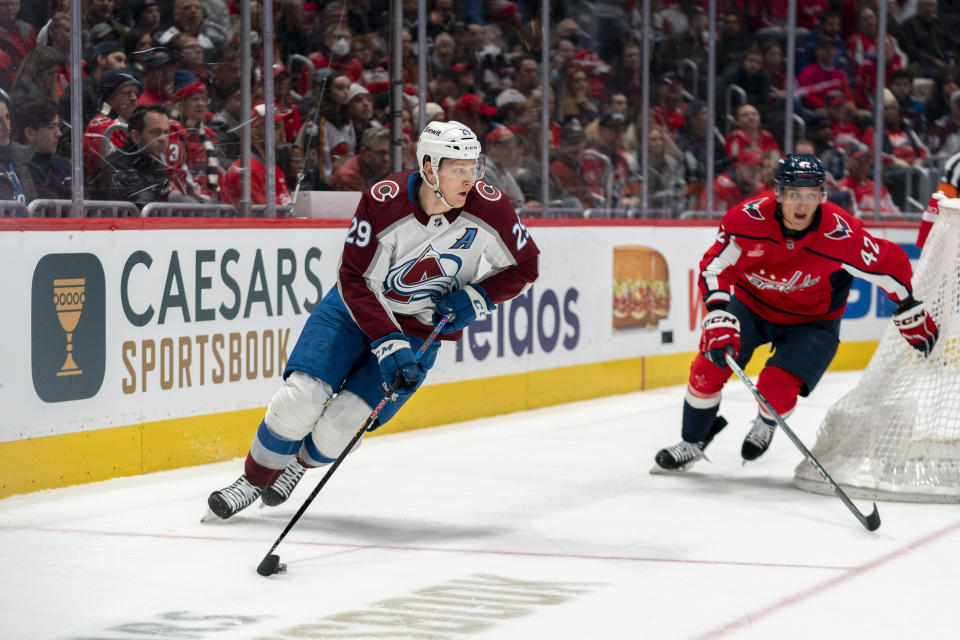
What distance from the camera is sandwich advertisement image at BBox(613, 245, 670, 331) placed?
7715mm

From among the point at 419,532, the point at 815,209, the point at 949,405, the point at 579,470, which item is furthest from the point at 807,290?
the point at 419,532

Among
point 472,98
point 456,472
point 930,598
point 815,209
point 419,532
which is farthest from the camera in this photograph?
point 472,98

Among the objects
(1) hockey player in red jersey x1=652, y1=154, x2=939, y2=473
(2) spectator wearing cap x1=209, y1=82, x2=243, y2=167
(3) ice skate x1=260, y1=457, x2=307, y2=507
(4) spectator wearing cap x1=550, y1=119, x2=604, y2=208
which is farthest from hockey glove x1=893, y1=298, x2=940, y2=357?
(4) spectator wearing cap x1=550, y1=119, x2=604, y2=208

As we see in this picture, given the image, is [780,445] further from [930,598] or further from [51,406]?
[51,406]

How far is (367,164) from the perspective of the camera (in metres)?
6.31

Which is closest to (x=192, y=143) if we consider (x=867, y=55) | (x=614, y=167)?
(x=614, y=167)

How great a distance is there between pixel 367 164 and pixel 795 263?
2299 mm

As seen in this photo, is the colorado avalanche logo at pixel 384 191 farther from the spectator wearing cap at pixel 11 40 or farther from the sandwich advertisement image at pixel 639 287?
the sandwich advertisement image at pixel 639 287

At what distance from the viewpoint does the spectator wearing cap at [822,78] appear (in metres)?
9.47

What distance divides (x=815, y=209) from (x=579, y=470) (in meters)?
1.36

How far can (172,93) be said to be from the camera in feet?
17.3

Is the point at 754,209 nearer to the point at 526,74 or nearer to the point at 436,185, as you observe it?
the point at 436,185

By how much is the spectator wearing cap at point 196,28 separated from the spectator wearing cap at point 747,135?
4.30 m

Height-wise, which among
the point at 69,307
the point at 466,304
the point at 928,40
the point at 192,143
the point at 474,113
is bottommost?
the point at 69,307
